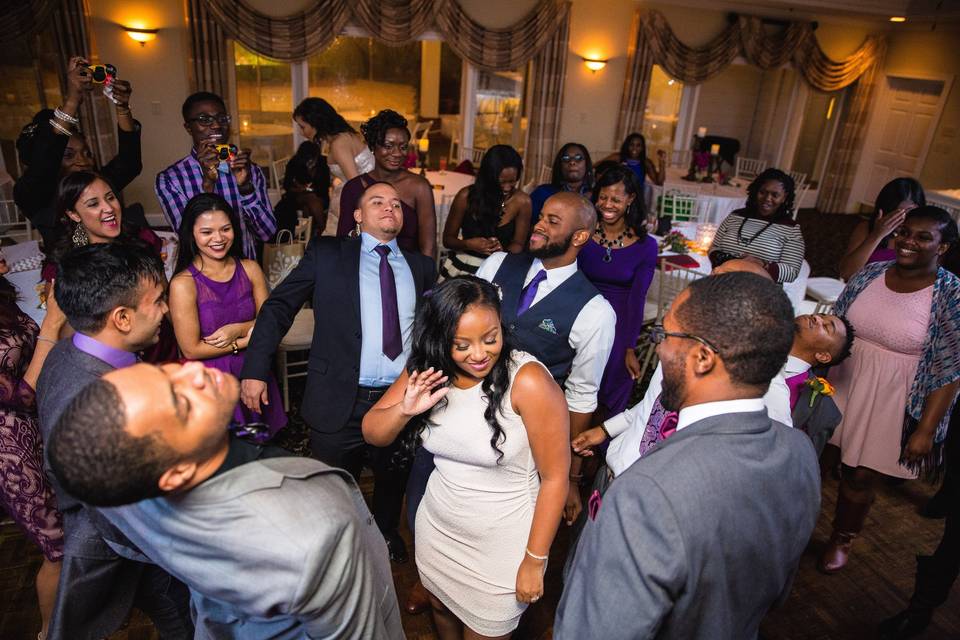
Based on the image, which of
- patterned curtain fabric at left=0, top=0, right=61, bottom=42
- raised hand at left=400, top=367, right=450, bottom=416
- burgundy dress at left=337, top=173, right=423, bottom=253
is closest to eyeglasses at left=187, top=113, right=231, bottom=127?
burgundy dress at left=337, top=173, right=423, bottom=253

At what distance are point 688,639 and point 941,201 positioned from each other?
8362 millimetres

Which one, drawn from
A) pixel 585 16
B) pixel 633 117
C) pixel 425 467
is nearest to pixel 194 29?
pixel 585 16

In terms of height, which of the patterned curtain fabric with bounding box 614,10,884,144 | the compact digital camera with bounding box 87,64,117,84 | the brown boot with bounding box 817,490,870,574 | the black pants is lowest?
the brown boot with bounding box 817,490,870,574

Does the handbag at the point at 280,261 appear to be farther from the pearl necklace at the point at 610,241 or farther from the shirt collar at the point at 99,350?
the shirt collar at the point at 99,350

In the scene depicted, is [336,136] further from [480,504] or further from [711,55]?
[711,55]

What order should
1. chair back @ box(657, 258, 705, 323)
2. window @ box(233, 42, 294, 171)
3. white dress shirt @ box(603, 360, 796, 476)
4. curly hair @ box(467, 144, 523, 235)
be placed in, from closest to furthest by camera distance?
white dress shirt @ box(603, 360, 796, 476) → curly hair @ box(467, 144, 523, 235) → chair back @ box(657, 258, 705, 323) → window @ box(233, 42, 294, 171)

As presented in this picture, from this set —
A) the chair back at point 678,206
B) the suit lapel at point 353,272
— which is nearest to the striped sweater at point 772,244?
the suit lapel at point 353,272

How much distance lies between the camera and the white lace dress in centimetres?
174

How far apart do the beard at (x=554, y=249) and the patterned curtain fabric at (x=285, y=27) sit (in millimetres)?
6119

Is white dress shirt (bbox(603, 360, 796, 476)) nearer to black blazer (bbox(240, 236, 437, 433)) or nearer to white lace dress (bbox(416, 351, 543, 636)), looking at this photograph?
white lace dress (bbox(416, 351, 543, 636))

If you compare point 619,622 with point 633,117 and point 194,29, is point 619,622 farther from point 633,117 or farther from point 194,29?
point 633,117

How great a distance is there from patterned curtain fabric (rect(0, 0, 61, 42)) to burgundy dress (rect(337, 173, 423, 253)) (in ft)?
16.5

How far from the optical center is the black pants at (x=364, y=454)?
2.36 meters

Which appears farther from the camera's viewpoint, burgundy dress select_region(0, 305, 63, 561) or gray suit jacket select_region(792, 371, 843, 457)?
gray suit jacket select_region(792, 371, 843, 457)
